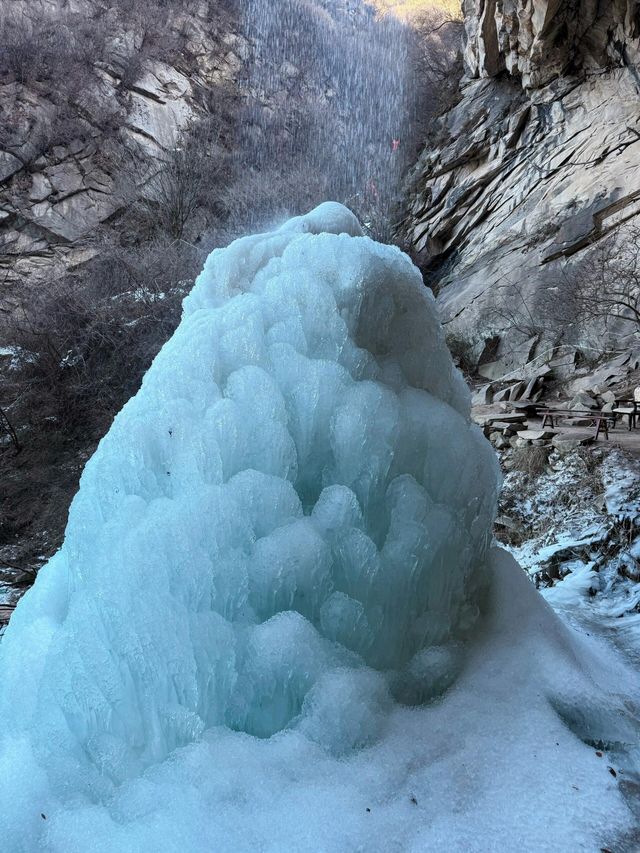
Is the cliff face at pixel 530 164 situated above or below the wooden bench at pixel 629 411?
above

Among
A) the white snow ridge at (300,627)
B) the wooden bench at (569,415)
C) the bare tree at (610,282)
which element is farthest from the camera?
the bare tree at (610,282)

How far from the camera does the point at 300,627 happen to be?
41.3 inches

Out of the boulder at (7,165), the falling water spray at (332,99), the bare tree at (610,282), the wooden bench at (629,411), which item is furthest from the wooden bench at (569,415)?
the boulder at (7,165)

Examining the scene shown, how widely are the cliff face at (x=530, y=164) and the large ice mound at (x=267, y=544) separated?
8.17 meters

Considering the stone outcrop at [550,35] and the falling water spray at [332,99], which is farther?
the falling water spray at [332,99]

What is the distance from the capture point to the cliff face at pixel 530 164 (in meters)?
9.29

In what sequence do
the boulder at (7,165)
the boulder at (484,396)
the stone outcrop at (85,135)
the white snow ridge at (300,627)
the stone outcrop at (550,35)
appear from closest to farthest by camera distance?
the white snow ridge at (300,627) < the boulder at (484,396) < the stone outcrop at (550,35) < the stone outcrop at (85,135) < the boulder at (7,165)

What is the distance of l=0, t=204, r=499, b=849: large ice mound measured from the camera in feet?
3.22

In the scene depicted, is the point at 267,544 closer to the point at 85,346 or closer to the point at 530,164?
the point at 85,346

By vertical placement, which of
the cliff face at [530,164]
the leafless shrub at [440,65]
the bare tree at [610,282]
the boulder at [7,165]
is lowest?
the bare tree at [610,282]

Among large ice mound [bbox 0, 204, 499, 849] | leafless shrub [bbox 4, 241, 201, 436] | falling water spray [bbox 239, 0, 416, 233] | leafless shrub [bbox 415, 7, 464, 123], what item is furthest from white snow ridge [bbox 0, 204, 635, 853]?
leafless shrub [bbox 415, 7, 464, 123]

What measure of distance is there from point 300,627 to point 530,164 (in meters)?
12.1

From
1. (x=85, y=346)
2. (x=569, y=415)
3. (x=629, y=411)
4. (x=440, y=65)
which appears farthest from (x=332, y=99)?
(x=629, y=411)

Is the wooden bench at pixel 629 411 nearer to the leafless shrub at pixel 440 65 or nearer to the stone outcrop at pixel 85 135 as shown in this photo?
the stone outcrop at pixel 85 135
